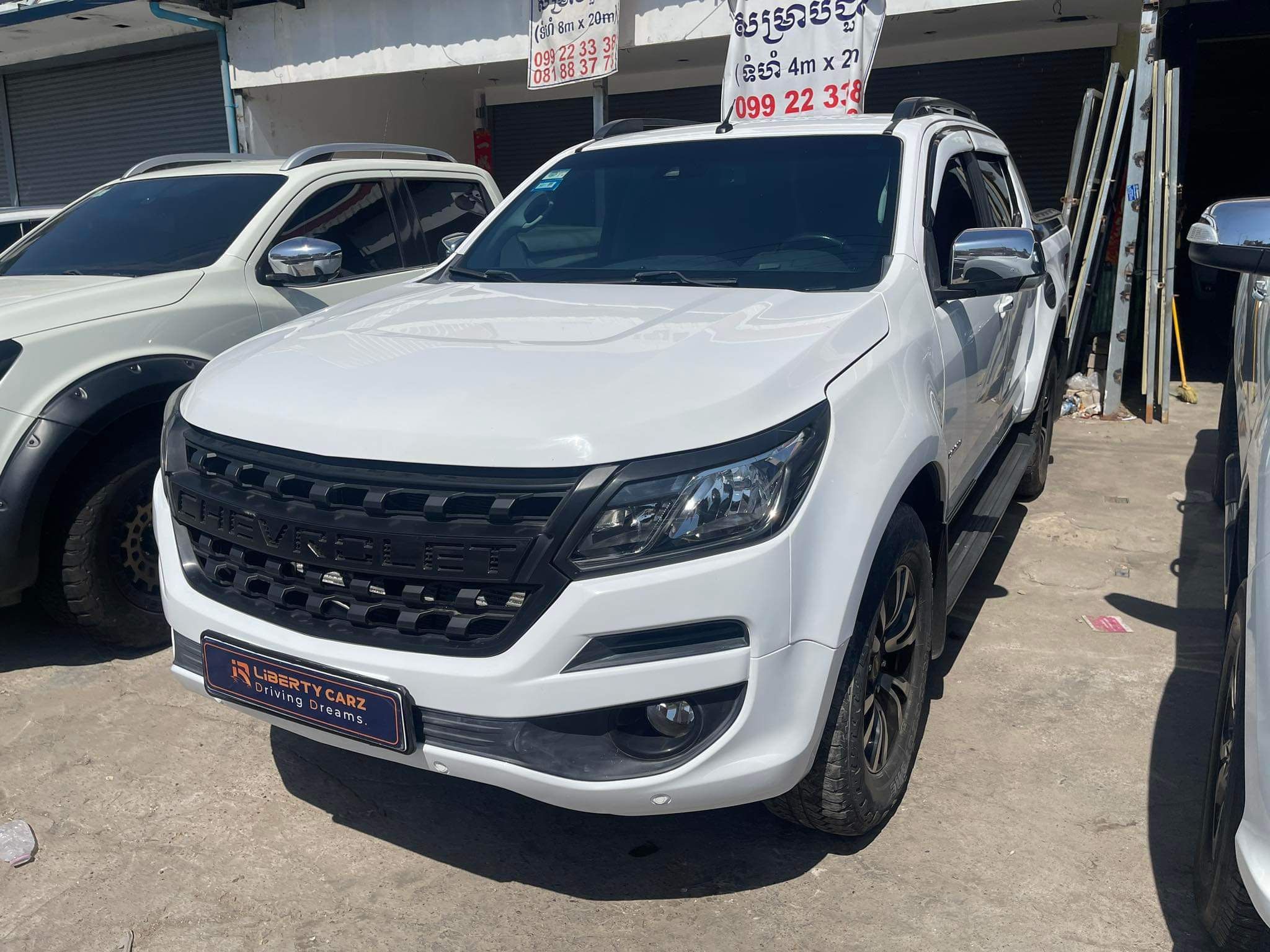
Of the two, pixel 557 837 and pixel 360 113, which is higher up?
pixel 360 113

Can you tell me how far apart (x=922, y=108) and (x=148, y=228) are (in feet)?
10.9

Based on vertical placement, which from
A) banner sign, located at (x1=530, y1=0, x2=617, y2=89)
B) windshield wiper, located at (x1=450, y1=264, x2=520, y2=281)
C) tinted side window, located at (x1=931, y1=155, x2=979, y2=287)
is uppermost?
banner sign, located at (x1=530, y1=0, x2=617, y2=89)

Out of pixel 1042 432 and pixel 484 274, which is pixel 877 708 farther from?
pixel 1042 432

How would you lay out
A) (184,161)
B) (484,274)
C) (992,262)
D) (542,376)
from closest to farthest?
(542,376) → (992,262) → (484,274) → (184,161)

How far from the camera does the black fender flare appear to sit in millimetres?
3316

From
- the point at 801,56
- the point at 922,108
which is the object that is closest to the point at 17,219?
the point at 801,56

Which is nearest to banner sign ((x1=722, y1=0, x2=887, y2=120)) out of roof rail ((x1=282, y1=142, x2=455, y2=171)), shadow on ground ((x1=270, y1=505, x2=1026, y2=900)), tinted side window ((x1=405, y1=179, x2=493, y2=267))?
tinted side window ((x1=405, y1=179, x2=493, y2=267))

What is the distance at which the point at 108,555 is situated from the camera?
3623mm

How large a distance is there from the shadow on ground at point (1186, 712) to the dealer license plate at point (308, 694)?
181 centimetres

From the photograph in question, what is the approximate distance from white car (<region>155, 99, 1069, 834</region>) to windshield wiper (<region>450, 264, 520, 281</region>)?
1.22ft

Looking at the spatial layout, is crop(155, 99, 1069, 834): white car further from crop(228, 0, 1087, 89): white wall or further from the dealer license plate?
crop(228, 0, 1087, 89): white wall

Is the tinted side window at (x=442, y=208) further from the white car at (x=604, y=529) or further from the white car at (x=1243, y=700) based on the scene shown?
the white car at (x=1243, y=700)

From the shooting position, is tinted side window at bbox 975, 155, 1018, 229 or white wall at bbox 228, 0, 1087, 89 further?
Result: white wall at bbox 228, 0, 1087, 89

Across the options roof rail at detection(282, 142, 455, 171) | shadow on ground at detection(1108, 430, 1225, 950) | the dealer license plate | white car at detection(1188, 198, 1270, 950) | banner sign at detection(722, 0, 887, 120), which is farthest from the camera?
banner sign at detection(722, 0, 887, 120)
